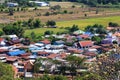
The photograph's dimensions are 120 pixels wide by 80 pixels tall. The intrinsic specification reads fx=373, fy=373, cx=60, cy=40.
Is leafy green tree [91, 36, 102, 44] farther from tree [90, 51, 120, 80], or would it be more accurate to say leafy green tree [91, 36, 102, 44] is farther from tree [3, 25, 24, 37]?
tree [90, 51, 120, 80]

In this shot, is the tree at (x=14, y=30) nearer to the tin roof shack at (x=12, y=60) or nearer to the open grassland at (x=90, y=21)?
the open grassland at (x=90, y=21)

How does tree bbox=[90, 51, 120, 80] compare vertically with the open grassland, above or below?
above

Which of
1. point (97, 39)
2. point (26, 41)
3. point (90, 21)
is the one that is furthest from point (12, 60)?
point (90, 21)

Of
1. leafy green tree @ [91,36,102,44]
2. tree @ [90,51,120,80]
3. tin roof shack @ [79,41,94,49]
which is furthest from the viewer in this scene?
leafy green tree @ [91,36,102,44]

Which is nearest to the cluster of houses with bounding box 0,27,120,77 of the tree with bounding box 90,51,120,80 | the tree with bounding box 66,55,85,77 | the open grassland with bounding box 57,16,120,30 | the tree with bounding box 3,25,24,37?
the tree with bounding box 3,25,24,37

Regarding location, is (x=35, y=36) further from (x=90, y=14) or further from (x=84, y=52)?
(x=90, y=14)

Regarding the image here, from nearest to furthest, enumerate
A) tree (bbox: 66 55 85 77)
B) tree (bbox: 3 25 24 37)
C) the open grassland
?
tree (bbox: 66 55 85 77) < tree (bbox: 3 25 24 37) < the open grassland

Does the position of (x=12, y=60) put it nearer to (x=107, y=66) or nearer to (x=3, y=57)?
(x=3, y=57)

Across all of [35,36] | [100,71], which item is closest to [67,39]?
[35,36]

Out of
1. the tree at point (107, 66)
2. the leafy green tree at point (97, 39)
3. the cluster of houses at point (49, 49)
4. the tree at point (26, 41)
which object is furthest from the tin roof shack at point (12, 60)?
the tree at point (107, 66)
